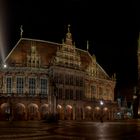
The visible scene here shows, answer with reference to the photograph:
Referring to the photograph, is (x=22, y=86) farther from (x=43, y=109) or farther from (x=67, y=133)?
(x=67, y=133)

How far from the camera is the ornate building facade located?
211 feet

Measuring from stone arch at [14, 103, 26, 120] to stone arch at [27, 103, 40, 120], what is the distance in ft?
3.11

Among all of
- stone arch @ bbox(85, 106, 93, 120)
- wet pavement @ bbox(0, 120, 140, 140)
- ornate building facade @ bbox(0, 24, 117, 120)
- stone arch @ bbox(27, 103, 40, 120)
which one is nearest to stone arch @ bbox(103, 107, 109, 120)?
ornate building facade @ bbox(0, 24, 117, 120)

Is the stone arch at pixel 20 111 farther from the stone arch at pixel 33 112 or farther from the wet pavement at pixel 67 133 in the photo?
the wet pavement at pixel 67 133

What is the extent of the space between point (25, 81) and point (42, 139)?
4625 centimetres

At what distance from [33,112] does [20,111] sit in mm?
2495

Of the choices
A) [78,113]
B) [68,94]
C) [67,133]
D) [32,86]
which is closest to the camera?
[67,133]

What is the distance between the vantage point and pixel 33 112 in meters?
65.0

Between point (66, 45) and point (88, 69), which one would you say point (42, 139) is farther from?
point (88, 69)

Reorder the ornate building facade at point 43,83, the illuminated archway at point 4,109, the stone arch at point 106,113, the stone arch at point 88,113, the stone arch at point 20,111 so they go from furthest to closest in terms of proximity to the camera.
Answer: the stone arch at point 106,113 → the stone arch at point 88,113 → the ornate building facade at point 43,83 → the stone arch at point 20,111 → the illuminated archway at point 4,109

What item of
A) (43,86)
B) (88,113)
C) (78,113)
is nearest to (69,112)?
(78,113)

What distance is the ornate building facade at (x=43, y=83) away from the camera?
64188 millimetres

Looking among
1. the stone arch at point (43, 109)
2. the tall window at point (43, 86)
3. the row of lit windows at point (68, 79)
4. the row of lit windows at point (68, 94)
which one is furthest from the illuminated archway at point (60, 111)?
the row of lit windows at point (68, 79)

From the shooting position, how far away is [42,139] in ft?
65.4
